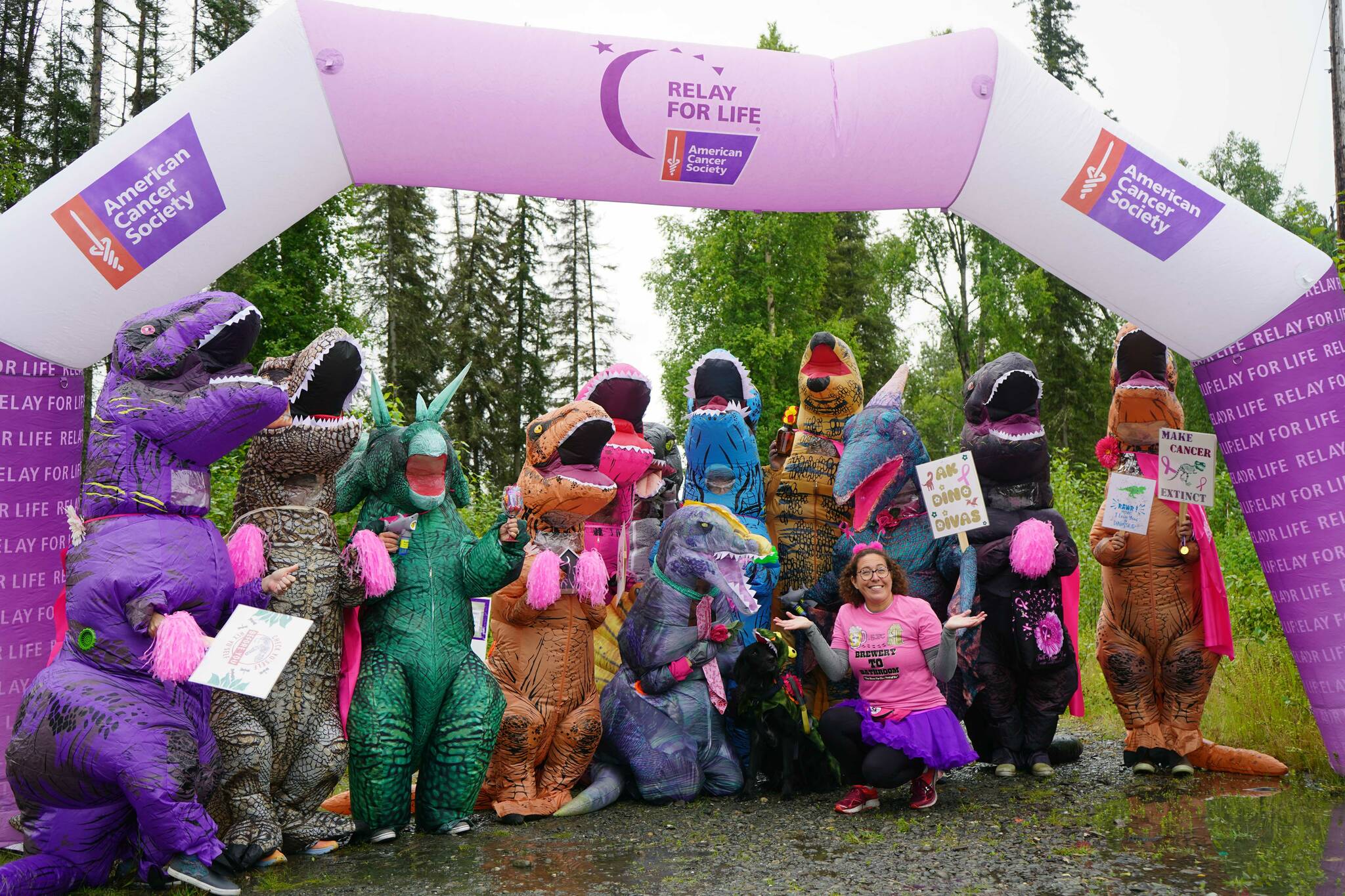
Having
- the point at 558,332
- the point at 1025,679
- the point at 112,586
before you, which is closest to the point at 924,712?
the point at 1025,679

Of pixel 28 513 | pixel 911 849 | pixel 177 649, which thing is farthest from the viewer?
pixel 28 513

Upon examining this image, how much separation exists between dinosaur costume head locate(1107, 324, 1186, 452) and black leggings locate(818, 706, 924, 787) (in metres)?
2.09

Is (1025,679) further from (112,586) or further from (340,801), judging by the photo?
(112,586)

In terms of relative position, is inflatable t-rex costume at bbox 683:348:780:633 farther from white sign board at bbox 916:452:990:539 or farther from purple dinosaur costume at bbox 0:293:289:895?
purple dinosaur costume at bbox 0:293:289:895

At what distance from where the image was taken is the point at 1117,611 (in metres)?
5.67

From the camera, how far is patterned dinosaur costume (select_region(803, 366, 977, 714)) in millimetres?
5746

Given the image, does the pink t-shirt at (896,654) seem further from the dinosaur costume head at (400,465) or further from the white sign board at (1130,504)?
the dinosaur costume head at (400,465)

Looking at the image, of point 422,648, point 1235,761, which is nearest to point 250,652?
point 422,648

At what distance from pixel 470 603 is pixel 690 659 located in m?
1.08

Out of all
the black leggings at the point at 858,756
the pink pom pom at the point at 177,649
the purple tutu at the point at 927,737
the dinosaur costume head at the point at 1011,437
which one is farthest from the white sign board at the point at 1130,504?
the pink pom pom at the point at 177,649

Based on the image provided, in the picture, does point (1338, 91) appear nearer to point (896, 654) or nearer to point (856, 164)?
point (856, 164)

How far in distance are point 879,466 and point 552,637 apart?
188 cm

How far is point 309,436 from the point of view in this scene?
4602 mm

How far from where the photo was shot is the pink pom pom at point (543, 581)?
4.96 m
